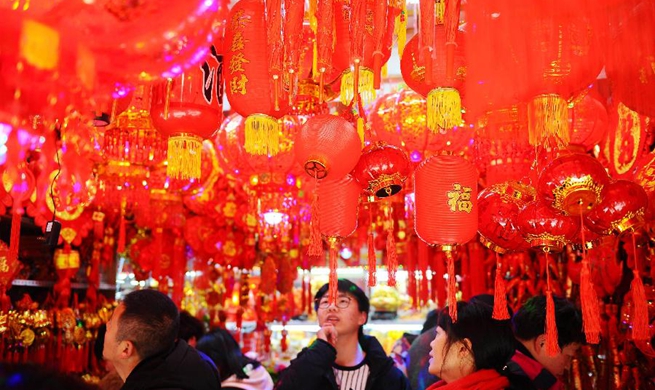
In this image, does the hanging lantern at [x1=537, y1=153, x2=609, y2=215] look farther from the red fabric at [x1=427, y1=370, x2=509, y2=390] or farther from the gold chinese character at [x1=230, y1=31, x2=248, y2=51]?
the gold chinese character at [x1=230, y1=31, x2=248, y2=51]

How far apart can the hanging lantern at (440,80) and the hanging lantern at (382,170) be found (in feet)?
→ 0.52

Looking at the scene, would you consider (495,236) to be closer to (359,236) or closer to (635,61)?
(635,61)

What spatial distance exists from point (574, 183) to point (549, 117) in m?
0.19

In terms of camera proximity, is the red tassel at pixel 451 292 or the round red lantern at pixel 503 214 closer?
the red tassel at pixel 451 292

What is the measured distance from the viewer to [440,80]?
5.61 feet

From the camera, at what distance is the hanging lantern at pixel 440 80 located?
1.60m

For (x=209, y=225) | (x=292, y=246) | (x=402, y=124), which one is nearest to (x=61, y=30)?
(x=402, y=124)

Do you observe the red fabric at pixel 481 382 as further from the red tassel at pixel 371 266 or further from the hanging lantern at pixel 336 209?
the hanging lantern at pixel 336 209

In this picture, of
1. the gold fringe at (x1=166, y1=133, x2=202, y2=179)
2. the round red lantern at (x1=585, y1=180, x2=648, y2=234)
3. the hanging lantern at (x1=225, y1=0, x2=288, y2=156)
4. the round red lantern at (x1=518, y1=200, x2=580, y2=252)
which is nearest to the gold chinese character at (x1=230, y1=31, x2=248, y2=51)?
the hanging lantern at (x1=225, y1=0, x2=288, y2=156)

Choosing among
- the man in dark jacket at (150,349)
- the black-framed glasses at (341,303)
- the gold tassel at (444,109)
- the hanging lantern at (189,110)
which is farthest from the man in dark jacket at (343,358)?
the gold tassel at (444,109)

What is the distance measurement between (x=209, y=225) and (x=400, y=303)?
2677mm

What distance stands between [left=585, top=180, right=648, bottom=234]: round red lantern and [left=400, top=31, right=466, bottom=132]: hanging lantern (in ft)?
1.48

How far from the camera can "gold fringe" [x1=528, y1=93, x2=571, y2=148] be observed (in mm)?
1623

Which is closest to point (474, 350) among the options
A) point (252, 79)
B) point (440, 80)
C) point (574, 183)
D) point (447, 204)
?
point (447, 204)
